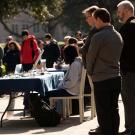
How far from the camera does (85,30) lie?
286ft

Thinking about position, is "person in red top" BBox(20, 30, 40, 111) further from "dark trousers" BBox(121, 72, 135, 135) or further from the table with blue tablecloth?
"dark trousers" BBox(121, 72, 135, 135)

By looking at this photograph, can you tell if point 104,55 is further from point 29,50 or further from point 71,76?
point 29,50

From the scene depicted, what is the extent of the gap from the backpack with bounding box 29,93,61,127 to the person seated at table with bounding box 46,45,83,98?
9.9 inches

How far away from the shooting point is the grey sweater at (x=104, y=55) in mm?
9453

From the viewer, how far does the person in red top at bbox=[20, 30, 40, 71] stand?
17.7 meters

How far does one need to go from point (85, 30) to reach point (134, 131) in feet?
254


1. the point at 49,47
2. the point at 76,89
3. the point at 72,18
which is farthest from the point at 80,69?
the point at 72,18

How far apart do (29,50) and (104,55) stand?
27.9 ft

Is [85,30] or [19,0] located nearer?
[19,0]

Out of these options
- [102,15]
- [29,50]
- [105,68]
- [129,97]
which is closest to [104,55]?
[105,68]

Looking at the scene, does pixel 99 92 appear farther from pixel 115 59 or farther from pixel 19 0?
pixel 19 0

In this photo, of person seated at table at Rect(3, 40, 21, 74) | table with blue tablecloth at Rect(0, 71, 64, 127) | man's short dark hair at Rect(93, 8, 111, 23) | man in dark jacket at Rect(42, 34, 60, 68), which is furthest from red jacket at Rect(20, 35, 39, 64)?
man's short dark hair at Rect(93, 8, 111, 23)

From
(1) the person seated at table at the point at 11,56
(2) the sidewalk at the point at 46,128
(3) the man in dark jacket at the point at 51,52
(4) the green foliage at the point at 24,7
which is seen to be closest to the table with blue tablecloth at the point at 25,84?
(2) the sidewalk at the point at 46,128

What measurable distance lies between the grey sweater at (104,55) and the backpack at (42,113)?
3.07 meters
